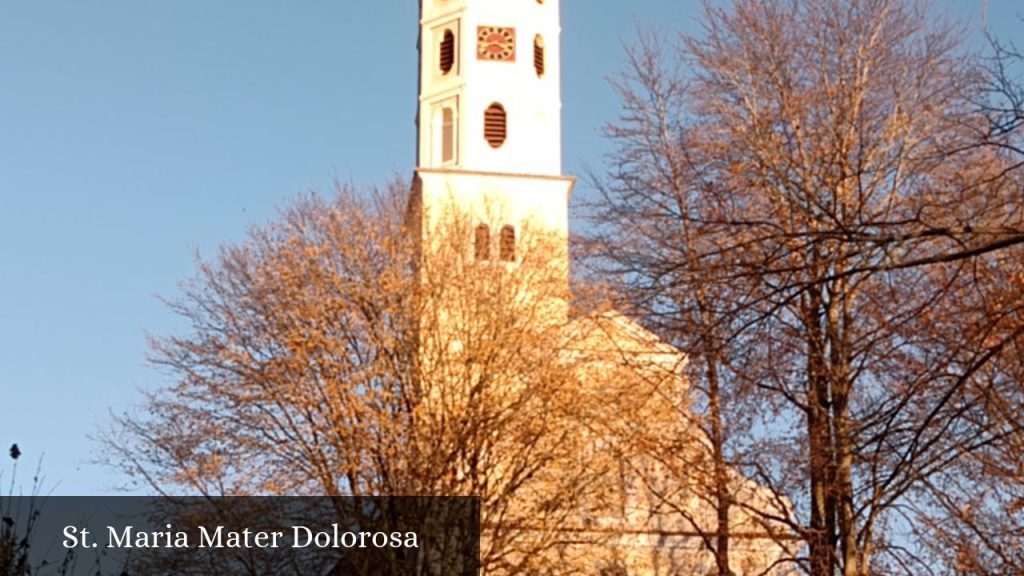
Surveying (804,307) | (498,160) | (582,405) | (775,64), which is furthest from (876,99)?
(498,160)

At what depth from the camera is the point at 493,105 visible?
33.9m

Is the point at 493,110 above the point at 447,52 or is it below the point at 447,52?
below

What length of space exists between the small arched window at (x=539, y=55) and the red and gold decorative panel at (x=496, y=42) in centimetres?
58

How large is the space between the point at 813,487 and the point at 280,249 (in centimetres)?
1043

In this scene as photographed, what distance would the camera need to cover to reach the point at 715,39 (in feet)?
61.4

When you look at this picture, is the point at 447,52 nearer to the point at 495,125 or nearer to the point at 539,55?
the point at 539,55

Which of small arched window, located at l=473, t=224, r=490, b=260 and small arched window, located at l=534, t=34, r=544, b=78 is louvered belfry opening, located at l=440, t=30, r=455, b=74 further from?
small arched window, located at l=473, t=224, r=490, b=260

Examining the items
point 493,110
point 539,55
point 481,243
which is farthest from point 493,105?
point 481,243

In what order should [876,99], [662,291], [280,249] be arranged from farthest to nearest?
[280,249]
[876,99]
[662,291]

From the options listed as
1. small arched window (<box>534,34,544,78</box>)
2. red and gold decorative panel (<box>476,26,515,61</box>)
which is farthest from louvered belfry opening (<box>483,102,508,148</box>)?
small arched window (<box>534,34,544,78</box>)

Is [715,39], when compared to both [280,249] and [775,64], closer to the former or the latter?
[775,64]

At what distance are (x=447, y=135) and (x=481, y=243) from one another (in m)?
7.81

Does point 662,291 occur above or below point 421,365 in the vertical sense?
below

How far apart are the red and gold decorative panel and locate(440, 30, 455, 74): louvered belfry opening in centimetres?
67
